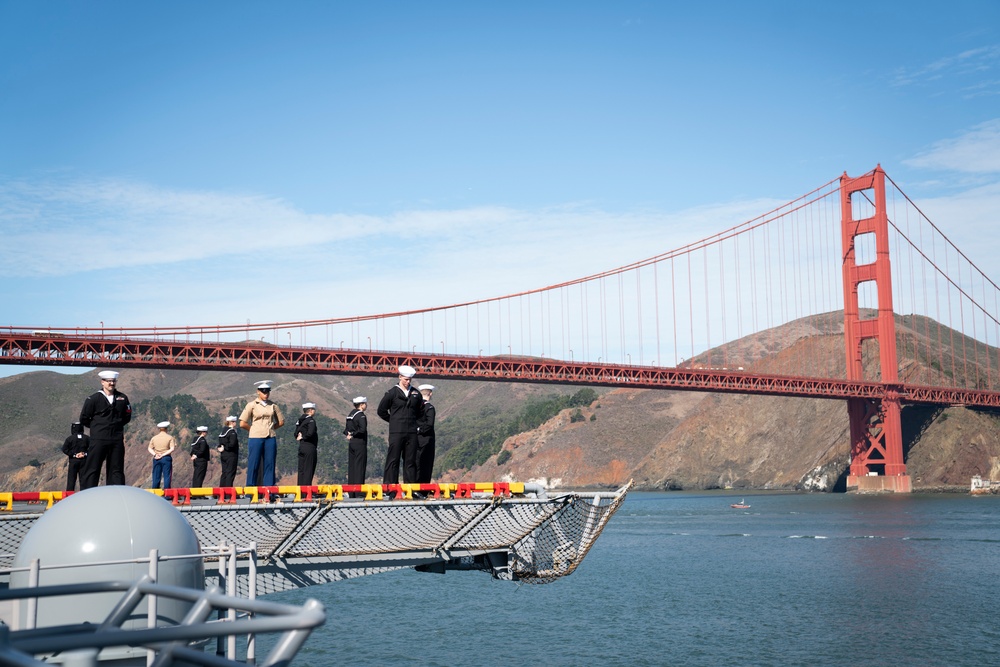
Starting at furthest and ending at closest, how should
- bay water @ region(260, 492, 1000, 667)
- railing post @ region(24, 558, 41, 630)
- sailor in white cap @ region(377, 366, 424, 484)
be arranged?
bay water @ region(260, 492, 1000, 667) < sailor in white cap @ region(377, 366, 424, 484) < railing post @ region(24, 558, 41, 630)

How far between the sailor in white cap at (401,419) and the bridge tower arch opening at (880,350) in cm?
6494

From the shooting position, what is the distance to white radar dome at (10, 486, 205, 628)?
622 centimetres

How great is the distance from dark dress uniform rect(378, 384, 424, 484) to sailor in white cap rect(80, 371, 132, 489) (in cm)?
308

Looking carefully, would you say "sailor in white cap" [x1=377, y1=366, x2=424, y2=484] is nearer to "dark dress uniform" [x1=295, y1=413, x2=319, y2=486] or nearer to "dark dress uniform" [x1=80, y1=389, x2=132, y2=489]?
"dark dress uniform" [x1=295, y1=413, x2=319, y2=486]

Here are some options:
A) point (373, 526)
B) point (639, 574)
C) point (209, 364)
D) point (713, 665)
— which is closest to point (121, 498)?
point (373, 526)

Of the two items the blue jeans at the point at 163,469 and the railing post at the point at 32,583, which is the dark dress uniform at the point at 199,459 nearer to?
the blue jeans at the point at 163,469

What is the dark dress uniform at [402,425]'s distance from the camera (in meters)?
12.5

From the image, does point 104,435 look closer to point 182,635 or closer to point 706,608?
point 182,635

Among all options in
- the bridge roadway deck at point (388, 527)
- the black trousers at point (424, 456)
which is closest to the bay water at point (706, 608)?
the black trousers at point (424, 456)

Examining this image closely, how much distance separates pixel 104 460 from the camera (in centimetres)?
1196

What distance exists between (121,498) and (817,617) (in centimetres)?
1720

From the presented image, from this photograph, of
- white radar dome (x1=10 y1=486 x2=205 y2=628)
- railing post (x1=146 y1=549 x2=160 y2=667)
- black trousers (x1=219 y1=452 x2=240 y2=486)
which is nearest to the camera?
railing post (x1=146 y1=549 x2=160 y2=667)

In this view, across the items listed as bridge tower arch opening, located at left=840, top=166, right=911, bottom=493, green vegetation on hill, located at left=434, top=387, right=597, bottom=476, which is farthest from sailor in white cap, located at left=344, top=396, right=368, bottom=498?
green vegetation on hill, located at left=434, top=387, right=597, bottom=476

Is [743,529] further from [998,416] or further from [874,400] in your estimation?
[998,416]
